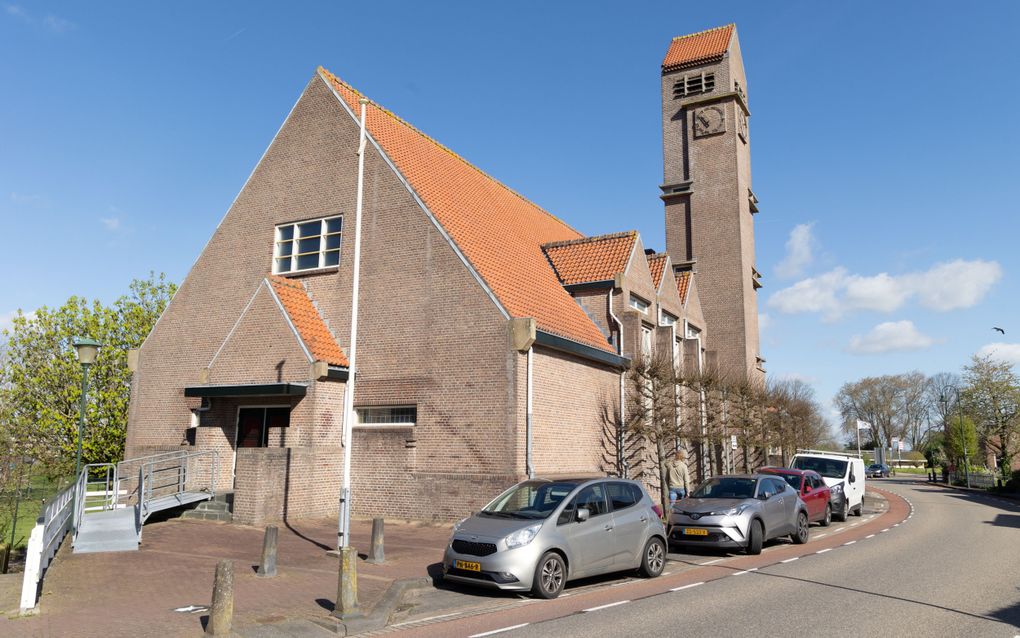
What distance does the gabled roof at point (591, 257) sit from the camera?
23828 millimetres

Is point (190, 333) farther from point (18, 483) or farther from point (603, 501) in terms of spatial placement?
point (603, 501)

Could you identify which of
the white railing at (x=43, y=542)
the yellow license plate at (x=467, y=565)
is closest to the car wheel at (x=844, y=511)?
the yellow license plate at (x=467, y=565)

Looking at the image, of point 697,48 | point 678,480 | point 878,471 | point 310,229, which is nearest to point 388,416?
point 310,229

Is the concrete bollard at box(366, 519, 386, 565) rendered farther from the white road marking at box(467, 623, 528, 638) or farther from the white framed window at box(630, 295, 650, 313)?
the white framed window at box(630, 295, 650, 313)

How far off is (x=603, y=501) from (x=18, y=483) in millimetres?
20850

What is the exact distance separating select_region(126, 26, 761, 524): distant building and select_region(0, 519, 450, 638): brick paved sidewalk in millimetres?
2091

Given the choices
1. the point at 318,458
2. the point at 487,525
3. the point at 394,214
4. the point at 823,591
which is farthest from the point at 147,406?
the point at 823,591

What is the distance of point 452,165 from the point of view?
2595 cm

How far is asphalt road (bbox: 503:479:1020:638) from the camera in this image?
8.10 meters

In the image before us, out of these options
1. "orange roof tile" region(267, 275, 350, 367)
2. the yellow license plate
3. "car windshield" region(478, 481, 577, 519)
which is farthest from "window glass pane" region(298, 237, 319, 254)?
the yellow license plate

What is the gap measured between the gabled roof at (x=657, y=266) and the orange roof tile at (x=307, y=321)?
13113mm

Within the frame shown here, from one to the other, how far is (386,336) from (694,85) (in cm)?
2721

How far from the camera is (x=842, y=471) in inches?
951

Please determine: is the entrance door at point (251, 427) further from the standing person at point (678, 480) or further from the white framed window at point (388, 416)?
the standing person at point (678, 480)
